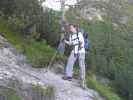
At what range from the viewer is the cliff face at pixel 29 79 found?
11555 mm

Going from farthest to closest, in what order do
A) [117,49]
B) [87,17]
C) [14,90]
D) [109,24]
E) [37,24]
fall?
[87,17], [109,24], [117,49], [37,24], [14,90]

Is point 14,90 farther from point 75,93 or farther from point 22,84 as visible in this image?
point 75,93

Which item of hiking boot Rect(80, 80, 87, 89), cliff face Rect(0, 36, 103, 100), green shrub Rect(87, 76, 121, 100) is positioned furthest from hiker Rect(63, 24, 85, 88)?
green shrub Rect(87, 76, 121, 100)

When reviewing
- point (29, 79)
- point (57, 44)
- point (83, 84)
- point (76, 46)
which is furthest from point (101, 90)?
point (29, 79)

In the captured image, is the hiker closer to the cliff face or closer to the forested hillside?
the forested hillside

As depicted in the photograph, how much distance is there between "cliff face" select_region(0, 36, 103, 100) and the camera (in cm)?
1155

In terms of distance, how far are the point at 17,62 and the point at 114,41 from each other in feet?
21.1

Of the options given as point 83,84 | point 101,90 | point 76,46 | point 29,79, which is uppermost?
point 76,46

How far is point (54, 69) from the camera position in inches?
573

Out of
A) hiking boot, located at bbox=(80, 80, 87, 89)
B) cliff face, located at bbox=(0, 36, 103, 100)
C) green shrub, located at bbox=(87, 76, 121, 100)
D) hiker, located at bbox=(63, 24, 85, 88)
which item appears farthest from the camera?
green shrub, located at bbox=(87, 76, 121, 100)

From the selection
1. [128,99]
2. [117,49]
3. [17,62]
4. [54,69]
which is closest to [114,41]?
[117,49]

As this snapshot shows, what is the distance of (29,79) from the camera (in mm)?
12500

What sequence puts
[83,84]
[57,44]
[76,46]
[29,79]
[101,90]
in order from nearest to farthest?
1. [29,79]
2. [76,46]
3. [83,84]
4. [101,90]
5. [57,44]

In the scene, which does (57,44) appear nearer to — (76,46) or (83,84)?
(83,84)
